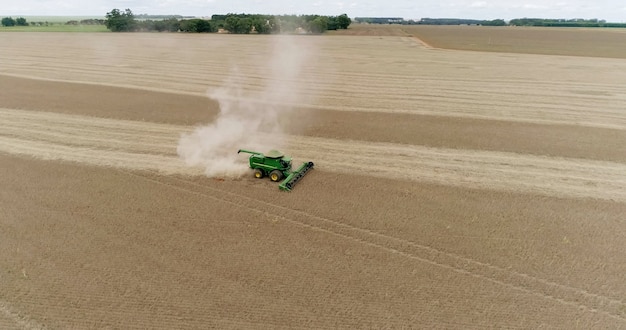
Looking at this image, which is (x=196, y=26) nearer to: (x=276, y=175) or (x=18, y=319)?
(x=276, y=175)

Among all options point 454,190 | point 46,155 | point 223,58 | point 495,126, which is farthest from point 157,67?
point 454,190

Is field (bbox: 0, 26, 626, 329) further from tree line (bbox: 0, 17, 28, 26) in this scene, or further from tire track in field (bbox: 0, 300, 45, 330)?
tree line (bbox: 0, 17, 28, 26)

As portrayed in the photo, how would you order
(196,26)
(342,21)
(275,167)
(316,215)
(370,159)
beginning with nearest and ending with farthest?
(316,215), (275,167), (370,159), (196,26), (342,21)

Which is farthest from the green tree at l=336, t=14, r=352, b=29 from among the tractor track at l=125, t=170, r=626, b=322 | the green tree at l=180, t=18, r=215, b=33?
the tractor track at l=125, t=170, r=626, b=322

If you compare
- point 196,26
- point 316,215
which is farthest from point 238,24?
point 316,215

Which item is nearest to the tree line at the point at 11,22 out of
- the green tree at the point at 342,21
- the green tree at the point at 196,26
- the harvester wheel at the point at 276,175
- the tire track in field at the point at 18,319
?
the green tree at the point at 196,26

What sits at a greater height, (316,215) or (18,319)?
(316,215)
